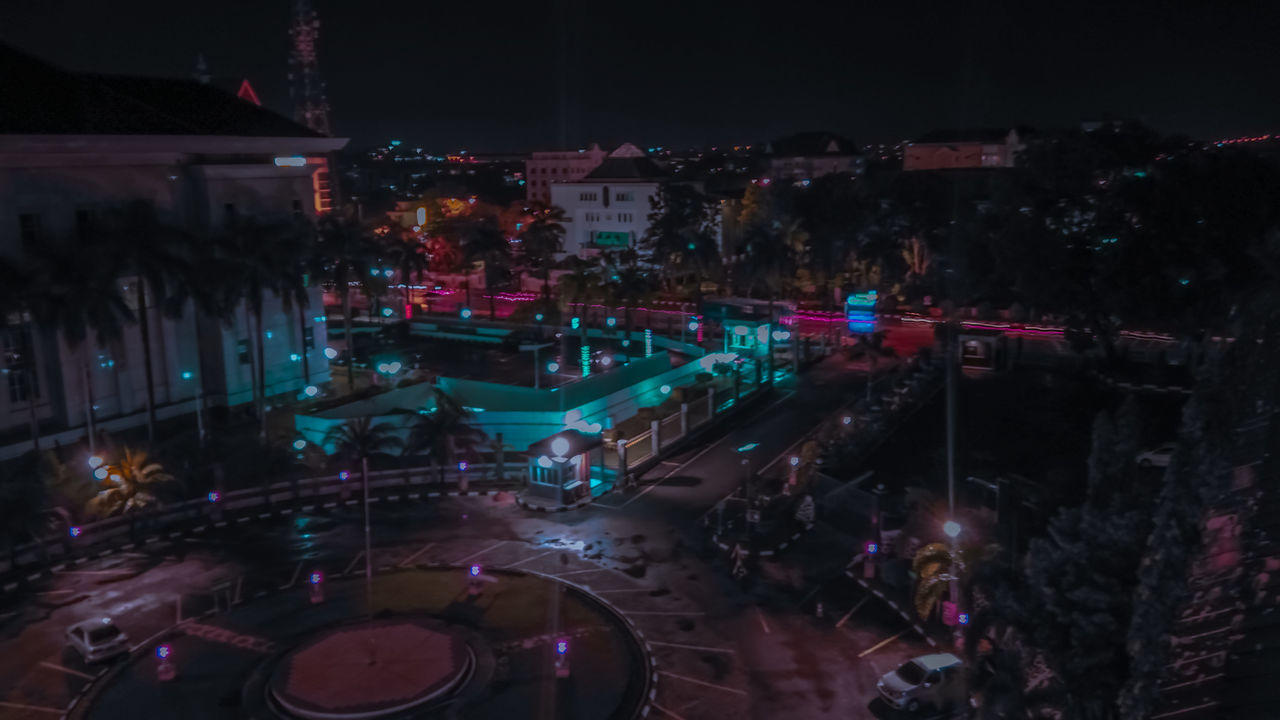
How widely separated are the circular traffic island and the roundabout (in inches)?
1.3

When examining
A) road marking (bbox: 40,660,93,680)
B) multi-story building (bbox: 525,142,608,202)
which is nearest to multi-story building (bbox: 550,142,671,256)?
multi-story building (bbox: 525,142,608,202)

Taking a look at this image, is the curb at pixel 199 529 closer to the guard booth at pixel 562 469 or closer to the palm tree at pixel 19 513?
the palm tree at pixel 19 513

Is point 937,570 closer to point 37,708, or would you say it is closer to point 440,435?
point 440,435

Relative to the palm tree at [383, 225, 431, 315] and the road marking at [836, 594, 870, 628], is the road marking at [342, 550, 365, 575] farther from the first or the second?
the palm tree at [383, 225, 431, 315]

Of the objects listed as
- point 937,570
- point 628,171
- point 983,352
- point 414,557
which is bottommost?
point 414,557

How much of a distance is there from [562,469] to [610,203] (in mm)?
59757

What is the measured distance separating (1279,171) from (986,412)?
16450mm

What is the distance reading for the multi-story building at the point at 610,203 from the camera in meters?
85.3

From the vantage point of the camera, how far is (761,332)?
173 feet

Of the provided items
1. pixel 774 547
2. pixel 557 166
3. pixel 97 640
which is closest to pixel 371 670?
pixel 97 640

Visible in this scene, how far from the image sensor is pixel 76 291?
30.7m

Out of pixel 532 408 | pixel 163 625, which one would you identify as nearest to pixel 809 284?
pixel 532 408

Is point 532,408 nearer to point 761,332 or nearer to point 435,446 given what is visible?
point 435,446

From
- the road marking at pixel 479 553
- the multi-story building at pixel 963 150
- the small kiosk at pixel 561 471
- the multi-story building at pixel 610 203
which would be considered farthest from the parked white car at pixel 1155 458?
the multi-story building at pixel 963 150
